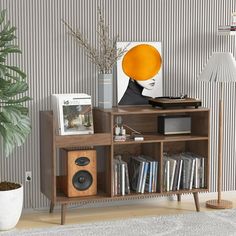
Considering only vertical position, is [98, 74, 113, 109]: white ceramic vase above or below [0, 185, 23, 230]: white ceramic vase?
above

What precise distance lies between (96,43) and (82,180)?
1109mm

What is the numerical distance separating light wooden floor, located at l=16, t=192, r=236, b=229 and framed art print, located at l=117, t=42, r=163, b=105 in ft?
2.83

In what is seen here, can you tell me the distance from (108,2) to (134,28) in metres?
0.30

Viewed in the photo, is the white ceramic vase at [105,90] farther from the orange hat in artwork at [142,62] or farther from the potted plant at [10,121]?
the potted plant at [10,121]

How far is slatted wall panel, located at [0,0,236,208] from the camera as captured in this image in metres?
4.60

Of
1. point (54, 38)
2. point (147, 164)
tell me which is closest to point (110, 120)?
point (147, 164)

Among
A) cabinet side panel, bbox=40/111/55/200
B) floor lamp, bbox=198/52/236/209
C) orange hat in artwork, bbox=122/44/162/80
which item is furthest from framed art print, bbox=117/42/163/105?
cabinet side panel, bbox=40/111/55/200

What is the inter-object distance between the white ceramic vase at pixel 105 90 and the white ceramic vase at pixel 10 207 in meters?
0.91

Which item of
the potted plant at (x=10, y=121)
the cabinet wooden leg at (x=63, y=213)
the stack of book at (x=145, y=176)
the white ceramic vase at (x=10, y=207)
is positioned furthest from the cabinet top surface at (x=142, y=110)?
the white ceramic vase at (x=10, y=207)

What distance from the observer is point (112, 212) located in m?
4.79

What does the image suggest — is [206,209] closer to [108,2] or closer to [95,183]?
[95,183]

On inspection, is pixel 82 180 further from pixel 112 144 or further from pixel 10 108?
pixel 10 108

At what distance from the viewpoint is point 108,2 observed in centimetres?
475

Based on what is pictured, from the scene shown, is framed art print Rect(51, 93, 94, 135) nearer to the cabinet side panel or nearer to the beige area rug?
the cabinet side panel
